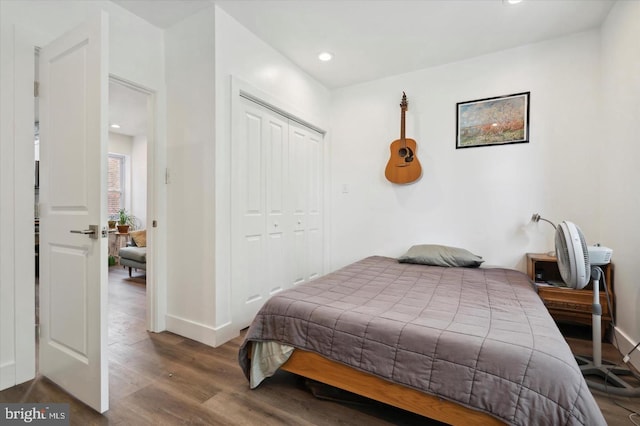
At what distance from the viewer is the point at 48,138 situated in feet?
5.96

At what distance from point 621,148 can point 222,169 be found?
2.96 metres

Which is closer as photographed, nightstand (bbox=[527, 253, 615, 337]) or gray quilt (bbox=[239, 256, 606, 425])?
gray quilt (bbox=[239, 256, 606, 425])

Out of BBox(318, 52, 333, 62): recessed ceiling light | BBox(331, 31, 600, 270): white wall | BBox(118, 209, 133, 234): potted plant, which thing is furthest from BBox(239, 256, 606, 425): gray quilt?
BBox(118, 209, 133, 234): potted plant

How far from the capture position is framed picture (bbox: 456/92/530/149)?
9.52ft

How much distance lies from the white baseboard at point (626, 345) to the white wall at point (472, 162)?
0.82 metres

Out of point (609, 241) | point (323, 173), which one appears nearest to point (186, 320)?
point (323, 173)

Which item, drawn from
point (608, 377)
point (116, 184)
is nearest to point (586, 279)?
point (608, 377)

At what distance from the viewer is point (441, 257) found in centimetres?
284

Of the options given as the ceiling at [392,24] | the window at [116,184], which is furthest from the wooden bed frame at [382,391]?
the window at [116,184]

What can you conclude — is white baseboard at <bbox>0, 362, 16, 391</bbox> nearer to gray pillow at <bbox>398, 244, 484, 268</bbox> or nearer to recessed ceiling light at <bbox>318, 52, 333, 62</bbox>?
gray pillow at <bbox>398, 244, 484, 268</bbox>

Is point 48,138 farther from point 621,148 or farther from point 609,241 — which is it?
point 609,241

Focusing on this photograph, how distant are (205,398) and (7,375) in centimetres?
115

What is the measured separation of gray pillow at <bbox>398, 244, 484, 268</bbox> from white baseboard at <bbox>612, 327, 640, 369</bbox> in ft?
3.30

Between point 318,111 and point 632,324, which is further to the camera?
point 318,111
